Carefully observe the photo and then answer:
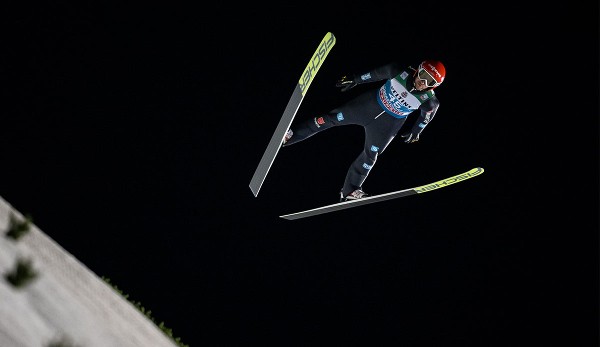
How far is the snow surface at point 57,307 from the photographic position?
457 cm

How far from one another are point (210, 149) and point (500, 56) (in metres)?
2.85

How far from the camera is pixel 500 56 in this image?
8539 millimetres

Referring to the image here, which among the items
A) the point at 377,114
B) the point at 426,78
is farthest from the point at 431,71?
the point at 377,114

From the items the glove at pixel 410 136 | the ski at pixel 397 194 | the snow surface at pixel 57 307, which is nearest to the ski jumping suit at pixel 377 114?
the glove at pixel 410 136

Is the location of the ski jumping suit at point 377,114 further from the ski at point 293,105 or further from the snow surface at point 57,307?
the snow surface at point 57,307

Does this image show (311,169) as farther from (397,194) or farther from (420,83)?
(420,83)

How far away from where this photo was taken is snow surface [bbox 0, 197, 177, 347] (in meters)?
4.57

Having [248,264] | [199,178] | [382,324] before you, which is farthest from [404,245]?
[199,178]

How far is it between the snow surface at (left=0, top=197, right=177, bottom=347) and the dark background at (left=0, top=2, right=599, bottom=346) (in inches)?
65.5

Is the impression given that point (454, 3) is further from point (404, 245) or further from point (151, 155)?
point (151, 155)

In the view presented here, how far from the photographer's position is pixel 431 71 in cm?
747

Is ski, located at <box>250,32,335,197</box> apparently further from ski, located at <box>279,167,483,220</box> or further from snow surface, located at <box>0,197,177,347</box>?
snow surface, located at <box>0,197,177,347</box>

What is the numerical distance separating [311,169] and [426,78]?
62.6 inches

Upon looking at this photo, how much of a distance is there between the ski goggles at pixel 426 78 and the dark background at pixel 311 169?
2.88 ft
